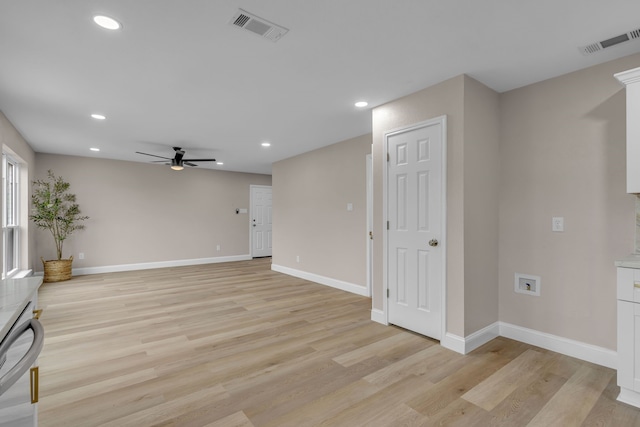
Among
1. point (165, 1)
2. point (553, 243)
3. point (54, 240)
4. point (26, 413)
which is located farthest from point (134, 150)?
point (553, 243)

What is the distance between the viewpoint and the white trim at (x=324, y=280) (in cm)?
477

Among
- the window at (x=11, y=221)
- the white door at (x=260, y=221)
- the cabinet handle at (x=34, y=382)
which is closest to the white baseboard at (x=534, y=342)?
the cabinet handle at (x=34, y=382)

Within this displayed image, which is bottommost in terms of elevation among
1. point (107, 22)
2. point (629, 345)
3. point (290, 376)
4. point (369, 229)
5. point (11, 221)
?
point (290, 376)

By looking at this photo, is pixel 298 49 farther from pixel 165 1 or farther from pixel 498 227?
pixel 498 227

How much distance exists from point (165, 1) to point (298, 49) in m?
0.91

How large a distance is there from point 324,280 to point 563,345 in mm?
3409

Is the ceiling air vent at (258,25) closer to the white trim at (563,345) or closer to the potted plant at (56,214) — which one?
the white trim at (563,345)

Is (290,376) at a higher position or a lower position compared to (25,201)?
lower

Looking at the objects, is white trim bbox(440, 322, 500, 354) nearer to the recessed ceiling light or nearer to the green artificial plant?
the recessed ceiling light

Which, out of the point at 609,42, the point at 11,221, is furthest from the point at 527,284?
the point at 11,221

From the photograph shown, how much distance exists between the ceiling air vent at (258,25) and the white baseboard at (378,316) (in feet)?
9.29

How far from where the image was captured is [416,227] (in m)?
3.11

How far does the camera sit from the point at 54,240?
6.07 metres

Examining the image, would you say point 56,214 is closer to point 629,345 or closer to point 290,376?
point 290,376
